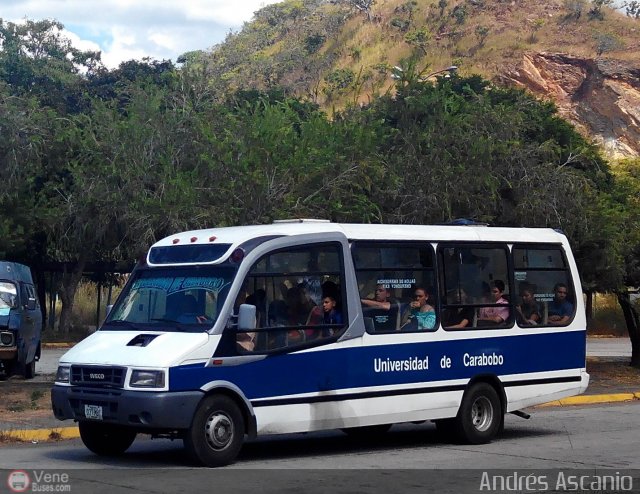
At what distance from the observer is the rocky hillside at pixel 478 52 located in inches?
3177

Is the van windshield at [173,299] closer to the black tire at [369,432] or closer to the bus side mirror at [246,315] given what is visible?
the bus side mirror at [246,315]

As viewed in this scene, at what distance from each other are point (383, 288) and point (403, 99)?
11677 mm

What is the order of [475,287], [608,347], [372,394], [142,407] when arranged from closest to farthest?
[142,407], [372,394], [475,287], [608,347]

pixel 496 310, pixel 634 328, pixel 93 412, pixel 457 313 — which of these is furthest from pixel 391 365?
pixel 634 328

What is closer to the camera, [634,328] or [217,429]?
[217,429]

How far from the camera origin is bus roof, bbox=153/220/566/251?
1211cm

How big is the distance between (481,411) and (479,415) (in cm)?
6

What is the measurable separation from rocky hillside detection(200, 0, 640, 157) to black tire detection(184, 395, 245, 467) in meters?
55.8

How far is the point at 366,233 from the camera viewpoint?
42.4ft

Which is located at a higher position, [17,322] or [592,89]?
[592,89]

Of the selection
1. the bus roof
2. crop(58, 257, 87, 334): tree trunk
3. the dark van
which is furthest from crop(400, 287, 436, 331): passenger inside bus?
crop(58, 257, 87, 334): tree trunk

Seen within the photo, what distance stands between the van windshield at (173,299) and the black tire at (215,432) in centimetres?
82

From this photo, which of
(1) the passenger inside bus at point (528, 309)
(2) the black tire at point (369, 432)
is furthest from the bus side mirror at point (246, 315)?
(1) the passenger inside bus at point (528, 309)

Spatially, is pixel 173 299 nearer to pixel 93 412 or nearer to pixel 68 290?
pixel 93 412
